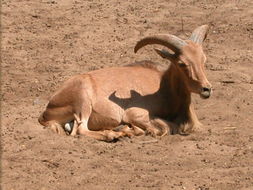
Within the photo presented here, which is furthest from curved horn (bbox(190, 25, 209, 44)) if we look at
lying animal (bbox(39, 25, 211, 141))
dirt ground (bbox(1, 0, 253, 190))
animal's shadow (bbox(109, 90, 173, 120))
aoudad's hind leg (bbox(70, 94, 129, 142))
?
aoudad's hind leg (bbox(70, 94, 129, 142))

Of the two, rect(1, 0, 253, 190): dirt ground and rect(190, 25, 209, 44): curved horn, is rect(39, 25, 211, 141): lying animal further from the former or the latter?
rect(1, 0, 253, 190): dirt ground

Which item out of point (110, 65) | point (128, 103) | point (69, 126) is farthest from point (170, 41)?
point (110, 65)

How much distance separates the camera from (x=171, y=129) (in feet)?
32.2

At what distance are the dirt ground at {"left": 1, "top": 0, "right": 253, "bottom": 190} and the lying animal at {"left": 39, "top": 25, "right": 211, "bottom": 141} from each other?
0.32 m

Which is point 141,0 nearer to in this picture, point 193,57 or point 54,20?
point 54,20

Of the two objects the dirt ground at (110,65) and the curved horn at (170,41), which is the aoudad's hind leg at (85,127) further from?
the curved horn at (170,41)

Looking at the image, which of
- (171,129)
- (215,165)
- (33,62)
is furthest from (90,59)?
(215,165)

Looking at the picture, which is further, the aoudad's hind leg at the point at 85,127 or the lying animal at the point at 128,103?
the lying animal at the point at 128,103

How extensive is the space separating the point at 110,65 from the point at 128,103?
214 centimetres

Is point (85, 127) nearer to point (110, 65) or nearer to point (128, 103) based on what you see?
point (128, 103)

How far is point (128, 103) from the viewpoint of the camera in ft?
33.0

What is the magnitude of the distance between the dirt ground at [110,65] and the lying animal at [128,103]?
320 millimetres

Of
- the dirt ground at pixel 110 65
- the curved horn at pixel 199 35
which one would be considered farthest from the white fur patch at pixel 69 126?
the curved horn at pixel 199 35

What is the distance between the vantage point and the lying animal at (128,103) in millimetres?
9773
